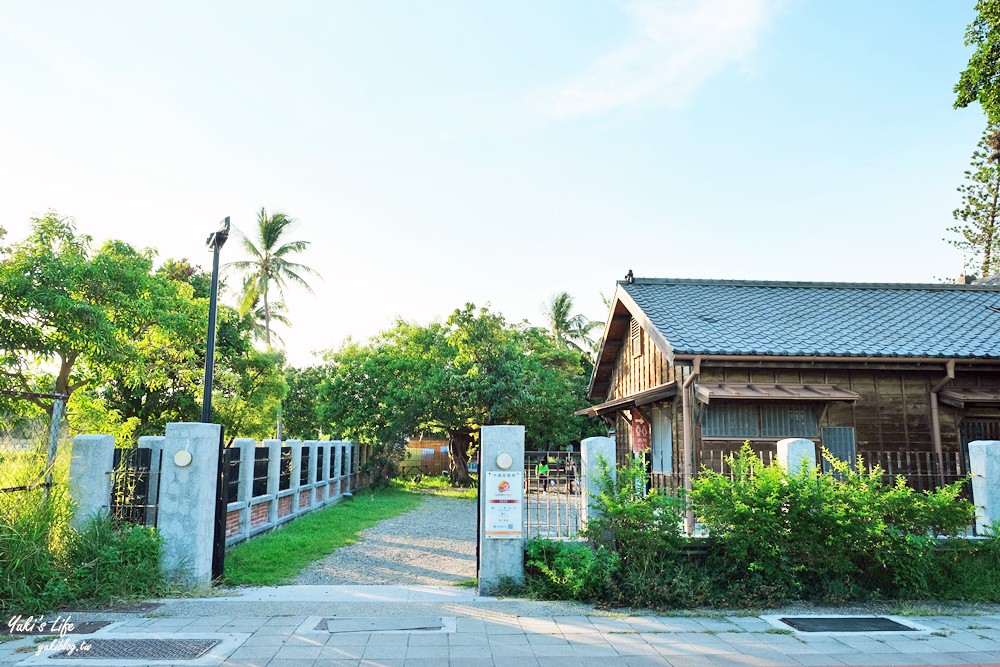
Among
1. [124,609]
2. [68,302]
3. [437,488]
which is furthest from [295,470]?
[437,488]

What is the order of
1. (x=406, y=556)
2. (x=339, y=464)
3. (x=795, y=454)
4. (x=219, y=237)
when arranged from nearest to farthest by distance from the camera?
1. (x=795, y=454)
2. (x=219, y=237)
3. (x=406, y=556)
4. (x=339, y=464)

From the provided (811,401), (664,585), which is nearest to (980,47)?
(811,401)

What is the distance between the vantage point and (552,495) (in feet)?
26.1

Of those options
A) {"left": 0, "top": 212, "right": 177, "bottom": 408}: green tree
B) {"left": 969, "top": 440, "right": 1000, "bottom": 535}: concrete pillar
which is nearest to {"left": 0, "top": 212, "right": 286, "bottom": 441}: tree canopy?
{"left": 0, "top": 212, "right": 177, "bottom": 408}: green tree

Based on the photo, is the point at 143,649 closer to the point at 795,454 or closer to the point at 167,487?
the point at 167,487

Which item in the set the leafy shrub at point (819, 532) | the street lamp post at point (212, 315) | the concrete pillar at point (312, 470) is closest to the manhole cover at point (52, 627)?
the street lamp post at point (212, 315)

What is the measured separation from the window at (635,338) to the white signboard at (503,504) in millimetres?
7833

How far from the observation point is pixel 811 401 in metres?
10.9

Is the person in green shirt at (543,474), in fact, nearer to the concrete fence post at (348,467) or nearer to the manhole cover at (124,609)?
the manhole cover at (124,609)

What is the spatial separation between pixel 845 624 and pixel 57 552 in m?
7.76

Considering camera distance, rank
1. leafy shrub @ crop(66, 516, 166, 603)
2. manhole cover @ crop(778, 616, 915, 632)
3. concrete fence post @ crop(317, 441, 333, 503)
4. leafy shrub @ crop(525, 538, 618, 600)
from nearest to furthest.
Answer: manhole cover @ crop(778, 616, 915, 632), leafy shrub @ crop(66, 516, 166, 603), leafy shrub @ crop(525, 538, 618, 600), concrete fence post @ crop(317, 441, 333, 503)

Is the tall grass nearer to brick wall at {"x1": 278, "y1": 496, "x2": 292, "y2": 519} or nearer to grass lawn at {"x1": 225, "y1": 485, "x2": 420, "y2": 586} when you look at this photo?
grass lawn at {"x1": 225, "y1": 485, "x2": 420, "y2": 586}

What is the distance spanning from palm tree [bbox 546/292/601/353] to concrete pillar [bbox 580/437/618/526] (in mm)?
35238

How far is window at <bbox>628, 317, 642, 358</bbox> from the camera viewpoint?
1482 cm
